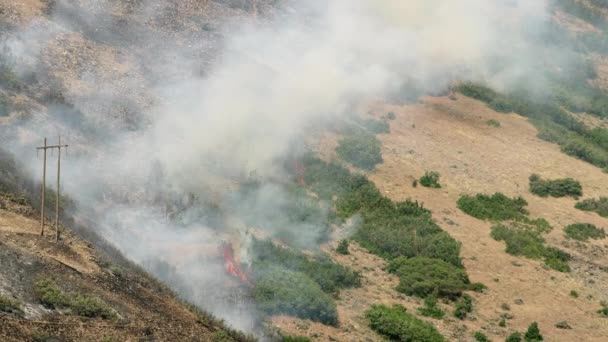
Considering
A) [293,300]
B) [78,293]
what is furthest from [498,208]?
[78,293]

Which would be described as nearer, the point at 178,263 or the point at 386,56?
the point at 178,263

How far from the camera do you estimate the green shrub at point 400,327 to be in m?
26.9

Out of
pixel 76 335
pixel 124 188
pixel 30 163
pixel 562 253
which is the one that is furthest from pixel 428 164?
pixel 76 335

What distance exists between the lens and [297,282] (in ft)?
90.1

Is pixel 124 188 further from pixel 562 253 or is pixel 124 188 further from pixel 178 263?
pixel 562 253

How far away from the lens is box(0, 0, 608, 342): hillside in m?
25.2

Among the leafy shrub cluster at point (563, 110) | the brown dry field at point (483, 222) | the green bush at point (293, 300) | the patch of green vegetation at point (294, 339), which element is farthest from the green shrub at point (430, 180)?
the patch of green vegetation at point (294, 339)

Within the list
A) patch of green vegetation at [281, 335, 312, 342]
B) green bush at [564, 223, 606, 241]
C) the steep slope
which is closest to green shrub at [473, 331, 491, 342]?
patch of green vegetation at [281, 335, 312, 342]

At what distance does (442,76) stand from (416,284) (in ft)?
59.9

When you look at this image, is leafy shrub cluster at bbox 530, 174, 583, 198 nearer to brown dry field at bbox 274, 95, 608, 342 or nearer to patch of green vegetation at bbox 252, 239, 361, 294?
brown dry field at bbox 274, 95, 608, 342

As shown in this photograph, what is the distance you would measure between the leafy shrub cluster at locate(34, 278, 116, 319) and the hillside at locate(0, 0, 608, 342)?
5cm

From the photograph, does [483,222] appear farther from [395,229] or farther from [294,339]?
[294,339]

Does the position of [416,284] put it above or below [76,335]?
below

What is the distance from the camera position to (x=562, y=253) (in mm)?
33125
